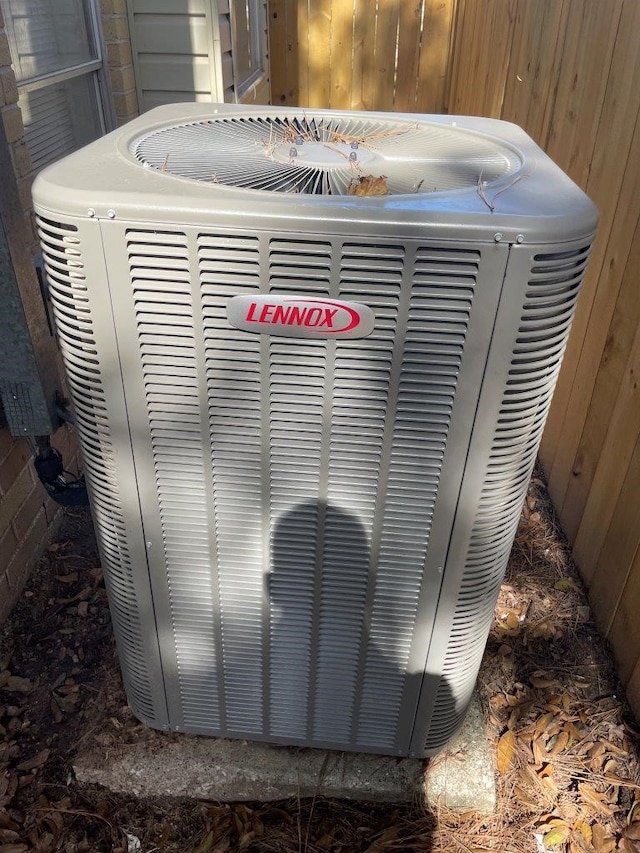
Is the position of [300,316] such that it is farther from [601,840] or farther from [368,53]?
[368,53]

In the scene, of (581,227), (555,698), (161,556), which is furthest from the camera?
(555,698)

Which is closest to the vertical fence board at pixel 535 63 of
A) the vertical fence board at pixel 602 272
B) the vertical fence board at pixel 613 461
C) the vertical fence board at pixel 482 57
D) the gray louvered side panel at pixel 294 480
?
the vertical fence board at pixel 482 57

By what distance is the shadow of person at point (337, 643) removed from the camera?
4.61 ft

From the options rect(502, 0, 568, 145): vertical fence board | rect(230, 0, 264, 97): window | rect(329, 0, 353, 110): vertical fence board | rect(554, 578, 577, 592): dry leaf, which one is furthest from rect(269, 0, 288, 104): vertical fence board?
rect(554, 578, 577, 592): dry leaf

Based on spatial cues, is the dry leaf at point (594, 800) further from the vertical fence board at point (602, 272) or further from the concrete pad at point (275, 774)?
the vertical fence board at point (602, 272)

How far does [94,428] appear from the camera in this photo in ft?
4.42

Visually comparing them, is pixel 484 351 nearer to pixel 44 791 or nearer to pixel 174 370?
pixel 174 370

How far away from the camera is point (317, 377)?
1.21 metres

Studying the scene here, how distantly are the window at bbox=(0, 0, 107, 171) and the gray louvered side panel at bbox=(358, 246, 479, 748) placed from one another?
1774 millimetres

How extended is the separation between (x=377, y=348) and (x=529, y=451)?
1.38 feet

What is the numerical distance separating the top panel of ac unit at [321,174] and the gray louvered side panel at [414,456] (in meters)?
0.09

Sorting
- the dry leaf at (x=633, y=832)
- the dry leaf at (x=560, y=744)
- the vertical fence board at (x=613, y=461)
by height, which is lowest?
the dry leaf at (x=560, y=744)

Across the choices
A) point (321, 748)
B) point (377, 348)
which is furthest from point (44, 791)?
point (377, 348)

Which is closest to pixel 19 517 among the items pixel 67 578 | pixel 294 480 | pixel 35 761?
pixel 67 578
